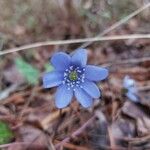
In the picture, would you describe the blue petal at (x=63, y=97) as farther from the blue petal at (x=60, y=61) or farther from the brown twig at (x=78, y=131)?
the brown twig at (x=78, y=131)

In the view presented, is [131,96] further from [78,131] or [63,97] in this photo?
[63,97]

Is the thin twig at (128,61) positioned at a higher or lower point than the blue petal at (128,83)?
higher

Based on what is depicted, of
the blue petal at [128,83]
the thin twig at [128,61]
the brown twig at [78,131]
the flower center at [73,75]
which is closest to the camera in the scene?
the flower center at [73,75]

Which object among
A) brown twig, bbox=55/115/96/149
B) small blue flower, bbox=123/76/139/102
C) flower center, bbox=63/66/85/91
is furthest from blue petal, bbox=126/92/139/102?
flower center, bbox=63/66/85/91

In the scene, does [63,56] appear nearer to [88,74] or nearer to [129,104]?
[88,74]

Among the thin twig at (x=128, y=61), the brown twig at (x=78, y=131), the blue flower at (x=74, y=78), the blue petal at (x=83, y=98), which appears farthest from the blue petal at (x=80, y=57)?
the thin twig at (x=128, y=61)

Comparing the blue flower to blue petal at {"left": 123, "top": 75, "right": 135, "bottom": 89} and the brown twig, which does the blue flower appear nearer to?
the brown twig

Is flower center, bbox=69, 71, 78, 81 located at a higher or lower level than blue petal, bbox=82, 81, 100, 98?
higher
